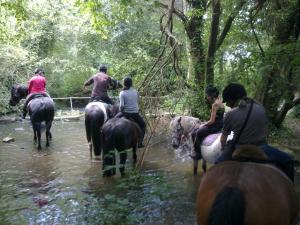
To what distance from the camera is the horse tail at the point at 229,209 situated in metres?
3.11

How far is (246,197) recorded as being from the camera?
3.20 meters

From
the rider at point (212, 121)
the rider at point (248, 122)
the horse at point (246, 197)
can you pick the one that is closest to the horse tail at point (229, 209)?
the horse at point (246, 197)

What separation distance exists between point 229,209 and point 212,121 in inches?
192

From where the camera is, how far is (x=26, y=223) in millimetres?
5758

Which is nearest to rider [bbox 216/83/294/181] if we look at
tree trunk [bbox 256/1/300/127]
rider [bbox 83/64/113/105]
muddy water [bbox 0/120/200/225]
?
muddy water [bbox 0/120/200/225]

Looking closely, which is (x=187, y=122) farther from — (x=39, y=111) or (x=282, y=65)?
(x=39, y=111)

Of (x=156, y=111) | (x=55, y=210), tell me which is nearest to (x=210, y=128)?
(x=156, y=111)

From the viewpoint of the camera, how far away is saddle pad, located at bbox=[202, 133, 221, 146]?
7.71 meters

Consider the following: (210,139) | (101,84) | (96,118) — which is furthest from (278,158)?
(101,84)

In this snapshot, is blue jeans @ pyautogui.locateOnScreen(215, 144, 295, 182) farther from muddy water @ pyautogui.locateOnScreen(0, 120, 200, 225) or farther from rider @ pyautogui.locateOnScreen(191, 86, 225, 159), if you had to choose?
rider @ pyautogui.locateOnScreen(191, 86, 225, 159)

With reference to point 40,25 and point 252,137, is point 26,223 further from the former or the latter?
point 40,25

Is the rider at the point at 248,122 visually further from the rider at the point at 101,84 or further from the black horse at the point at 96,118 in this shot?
the rider at the point at 101,84

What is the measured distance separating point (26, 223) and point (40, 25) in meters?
21.8

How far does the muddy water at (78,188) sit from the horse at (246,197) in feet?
7.86
